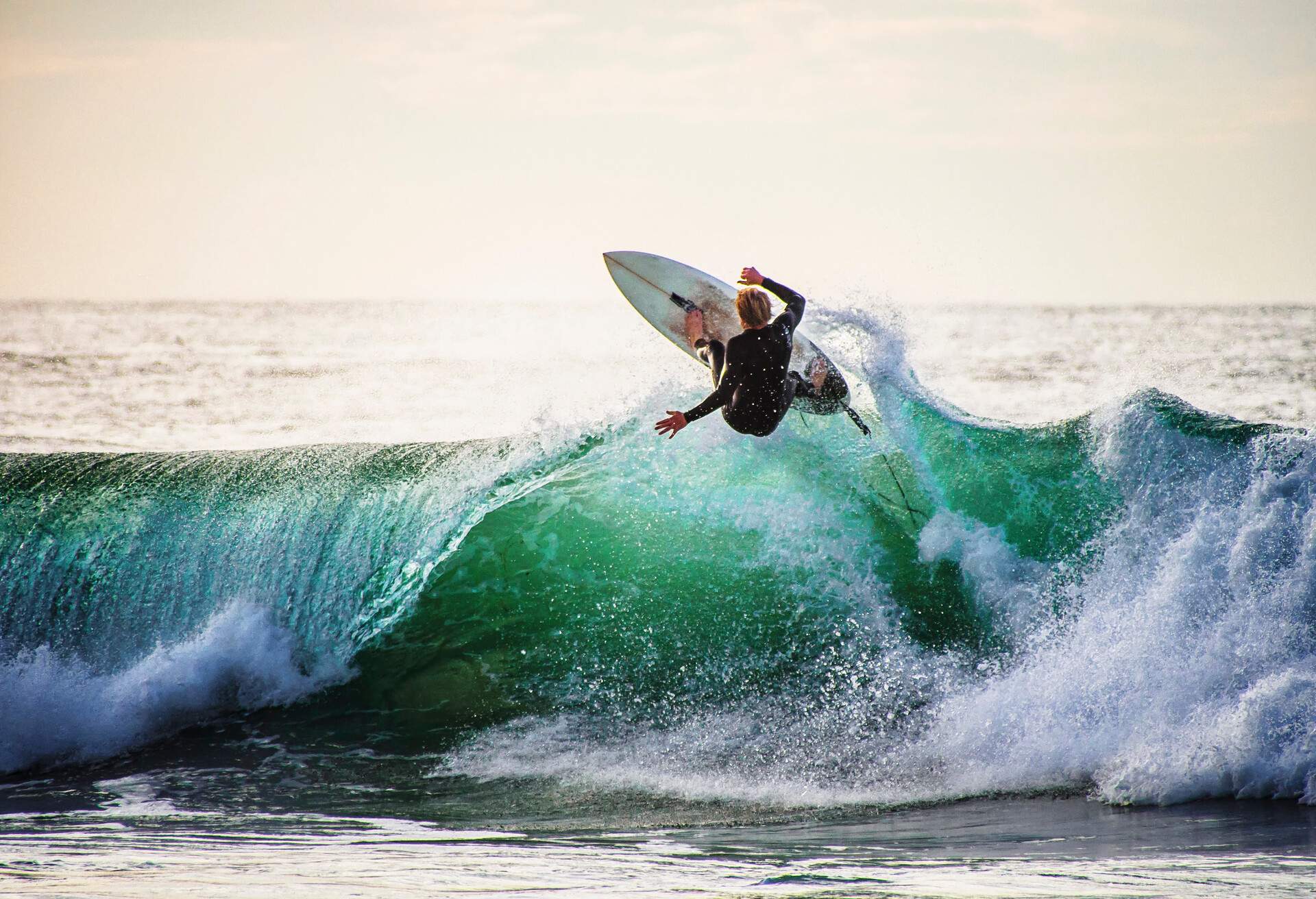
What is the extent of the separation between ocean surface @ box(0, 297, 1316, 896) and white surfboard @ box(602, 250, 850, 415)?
0.60 feet

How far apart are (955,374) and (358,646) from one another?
614 inches

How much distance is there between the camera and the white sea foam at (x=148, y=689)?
6.68m

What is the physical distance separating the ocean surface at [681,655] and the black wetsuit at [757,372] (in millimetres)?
1073

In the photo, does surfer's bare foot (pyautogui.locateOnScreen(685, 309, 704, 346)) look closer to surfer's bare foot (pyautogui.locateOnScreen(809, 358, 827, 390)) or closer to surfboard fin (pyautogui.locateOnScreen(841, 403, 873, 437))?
surfer's bare foot (pyautogui.locateOnScreen(809, 358, 827, 390))

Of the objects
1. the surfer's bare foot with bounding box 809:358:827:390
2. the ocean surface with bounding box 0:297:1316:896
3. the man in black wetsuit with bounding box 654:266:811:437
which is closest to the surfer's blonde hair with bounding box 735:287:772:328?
the man in black wetsuit with bounding box 654:266:811:437

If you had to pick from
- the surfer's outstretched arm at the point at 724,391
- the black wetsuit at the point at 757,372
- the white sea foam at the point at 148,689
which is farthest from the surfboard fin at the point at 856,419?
the white sea foam at the point at 148,689

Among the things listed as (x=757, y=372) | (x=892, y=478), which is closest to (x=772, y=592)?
(x=892, y=478)

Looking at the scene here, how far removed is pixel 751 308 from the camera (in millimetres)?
6625

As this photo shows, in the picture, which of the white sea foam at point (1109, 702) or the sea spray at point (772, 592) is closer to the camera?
the white sea foam at point (1109, 702)

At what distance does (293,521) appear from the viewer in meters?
8.14

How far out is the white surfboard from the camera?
8.17 m

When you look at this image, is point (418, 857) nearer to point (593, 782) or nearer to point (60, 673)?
point (593, 782)

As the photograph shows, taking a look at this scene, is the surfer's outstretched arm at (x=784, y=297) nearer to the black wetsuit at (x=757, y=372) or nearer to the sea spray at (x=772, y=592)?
the black wetsuit at (x=757, y=372)

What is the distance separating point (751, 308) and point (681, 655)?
2172mm
